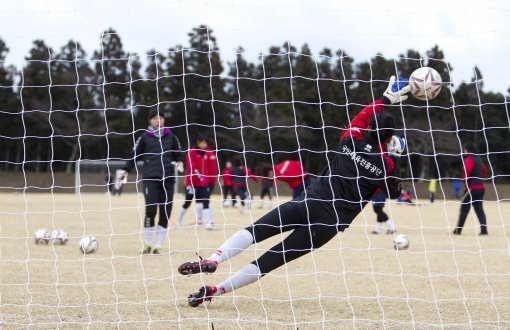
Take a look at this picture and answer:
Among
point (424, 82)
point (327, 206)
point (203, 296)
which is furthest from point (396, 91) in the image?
point (203, 296)

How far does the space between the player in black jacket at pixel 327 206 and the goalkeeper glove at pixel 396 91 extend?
127 millimetres

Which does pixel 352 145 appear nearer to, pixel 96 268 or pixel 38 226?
pixel 96 268

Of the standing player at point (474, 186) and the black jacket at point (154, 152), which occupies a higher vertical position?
the black jacket at point (154, 152)

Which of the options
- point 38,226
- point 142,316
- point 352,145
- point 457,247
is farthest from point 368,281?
point 38,226

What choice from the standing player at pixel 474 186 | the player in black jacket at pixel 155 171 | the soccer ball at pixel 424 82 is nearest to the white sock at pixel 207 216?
the player in black jacket at pixel 155 171

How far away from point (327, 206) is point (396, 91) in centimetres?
106

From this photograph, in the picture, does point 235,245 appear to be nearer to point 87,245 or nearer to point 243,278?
point 243,278

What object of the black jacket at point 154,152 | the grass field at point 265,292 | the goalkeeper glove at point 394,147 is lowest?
the grass field at point 265,292

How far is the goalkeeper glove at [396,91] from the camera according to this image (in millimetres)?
5343

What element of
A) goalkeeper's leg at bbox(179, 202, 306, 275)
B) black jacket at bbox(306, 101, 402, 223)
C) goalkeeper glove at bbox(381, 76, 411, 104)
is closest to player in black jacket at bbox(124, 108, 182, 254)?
goalkeeper's leg at bbox(179, 202, 306, 275)

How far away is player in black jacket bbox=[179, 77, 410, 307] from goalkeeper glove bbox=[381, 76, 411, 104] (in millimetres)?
127

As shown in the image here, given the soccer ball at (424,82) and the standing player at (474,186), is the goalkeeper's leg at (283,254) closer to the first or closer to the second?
the soccer ball at (424,82)

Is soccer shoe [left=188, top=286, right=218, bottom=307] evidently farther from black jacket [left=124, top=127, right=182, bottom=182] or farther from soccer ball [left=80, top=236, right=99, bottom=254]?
soccer ball [left=80, top=236, right=99, bottom=254]

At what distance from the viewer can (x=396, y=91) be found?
536 centimetres
